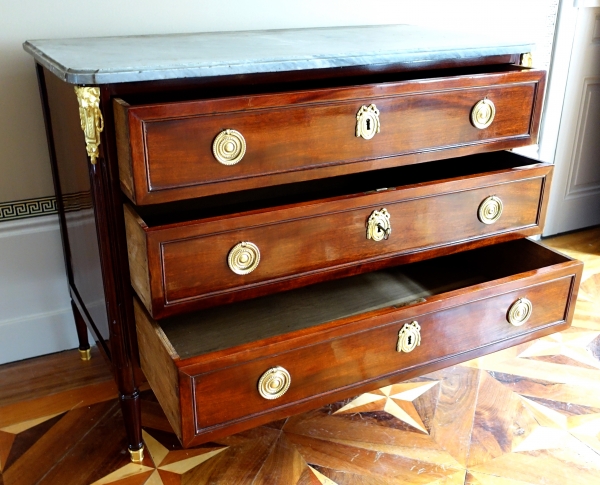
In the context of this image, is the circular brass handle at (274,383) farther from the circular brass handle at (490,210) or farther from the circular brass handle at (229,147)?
the circular brass handle at (490,210)

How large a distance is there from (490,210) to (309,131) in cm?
36

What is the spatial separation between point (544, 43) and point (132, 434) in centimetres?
138

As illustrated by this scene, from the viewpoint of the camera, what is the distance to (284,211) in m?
0.89

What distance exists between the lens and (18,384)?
4.14ft

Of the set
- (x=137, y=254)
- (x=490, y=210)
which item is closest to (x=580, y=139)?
(x=490, y=210)

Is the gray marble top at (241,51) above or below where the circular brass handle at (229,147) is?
above

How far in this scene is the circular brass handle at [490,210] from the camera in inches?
41.2

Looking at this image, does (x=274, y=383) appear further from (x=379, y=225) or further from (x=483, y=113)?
(x=483, y=113)

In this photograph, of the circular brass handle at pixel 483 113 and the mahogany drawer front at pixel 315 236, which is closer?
the mahogany drawer front at pixel 315 236

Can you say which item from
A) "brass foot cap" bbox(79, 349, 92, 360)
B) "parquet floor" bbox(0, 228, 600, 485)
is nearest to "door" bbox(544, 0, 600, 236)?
"parquet floor" bbox(0, 228, 600, 485)

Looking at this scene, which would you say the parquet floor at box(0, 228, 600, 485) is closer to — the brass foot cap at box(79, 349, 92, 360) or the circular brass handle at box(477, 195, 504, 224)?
the brass foot cap at box(79, 349, 92, 360)

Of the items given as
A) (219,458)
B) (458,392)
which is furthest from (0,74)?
(458,392)

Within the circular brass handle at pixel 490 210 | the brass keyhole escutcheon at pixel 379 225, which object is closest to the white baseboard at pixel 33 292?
the brass keyhole escutcheon at pixel 379 225

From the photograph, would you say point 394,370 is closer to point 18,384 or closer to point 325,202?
point 325,202
